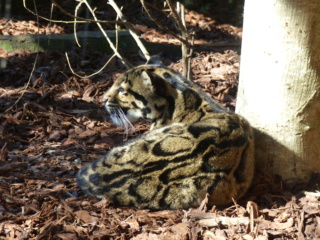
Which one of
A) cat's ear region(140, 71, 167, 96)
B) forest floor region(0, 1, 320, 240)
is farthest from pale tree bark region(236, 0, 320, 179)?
cat's ear region(140, 71, 167, 96)

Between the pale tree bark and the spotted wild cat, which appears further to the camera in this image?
the pale tree bark

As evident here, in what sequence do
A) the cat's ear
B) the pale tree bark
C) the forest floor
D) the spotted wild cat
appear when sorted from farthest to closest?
the cat's ear → the pale tree bark → the spotted wild cat → the forest floor

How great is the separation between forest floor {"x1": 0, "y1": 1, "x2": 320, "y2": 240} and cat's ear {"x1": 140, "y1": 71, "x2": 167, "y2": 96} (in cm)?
107

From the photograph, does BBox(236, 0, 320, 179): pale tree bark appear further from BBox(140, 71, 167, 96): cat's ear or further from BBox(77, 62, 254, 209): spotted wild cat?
BBox(140, 71, 167, 96): cat's ear

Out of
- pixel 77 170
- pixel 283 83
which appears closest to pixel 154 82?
pixel 77 170

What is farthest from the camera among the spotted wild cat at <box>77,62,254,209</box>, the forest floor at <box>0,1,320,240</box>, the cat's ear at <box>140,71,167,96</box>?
the cat's ear at <box>140,71,167,96</box>

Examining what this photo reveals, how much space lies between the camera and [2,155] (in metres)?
6.55

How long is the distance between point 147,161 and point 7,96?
3.82 m

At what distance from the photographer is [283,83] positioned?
5590 millimetres

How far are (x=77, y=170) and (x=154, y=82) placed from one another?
131 cm

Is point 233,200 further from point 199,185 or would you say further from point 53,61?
point 53,61

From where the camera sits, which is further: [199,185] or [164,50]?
[164,50]

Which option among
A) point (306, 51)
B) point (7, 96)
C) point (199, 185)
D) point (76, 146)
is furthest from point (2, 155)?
point (306, 51)

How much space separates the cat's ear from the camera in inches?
246
